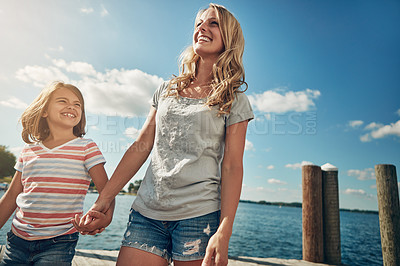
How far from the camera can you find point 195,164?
170cm

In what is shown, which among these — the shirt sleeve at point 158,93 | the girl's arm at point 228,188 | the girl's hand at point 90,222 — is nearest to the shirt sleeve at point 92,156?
the girl's hand at point 90,222

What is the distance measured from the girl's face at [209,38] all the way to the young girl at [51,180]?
1182 millimetres

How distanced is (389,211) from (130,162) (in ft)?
18.3

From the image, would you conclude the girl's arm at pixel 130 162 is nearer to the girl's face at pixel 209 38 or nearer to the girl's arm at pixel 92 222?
the girl's arm at pixel 92 222

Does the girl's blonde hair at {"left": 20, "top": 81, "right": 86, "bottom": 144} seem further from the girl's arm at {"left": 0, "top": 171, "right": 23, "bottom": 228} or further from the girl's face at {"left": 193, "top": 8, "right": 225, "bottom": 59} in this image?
the girl's face at {"left": 193, "top": 8, "right": 225, "bottom": 59}

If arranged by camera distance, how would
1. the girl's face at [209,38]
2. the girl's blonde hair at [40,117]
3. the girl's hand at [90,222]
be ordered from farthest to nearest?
the girl's blonde hair at [40,117], the girl's face at [209,38], the girl's hand at [90,222]

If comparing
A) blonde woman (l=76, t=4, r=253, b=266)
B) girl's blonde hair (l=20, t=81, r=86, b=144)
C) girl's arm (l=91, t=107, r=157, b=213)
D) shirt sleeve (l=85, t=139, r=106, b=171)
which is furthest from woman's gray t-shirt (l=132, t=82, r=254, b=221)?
girl's blonde hair (l=20, t=81, r=86, b=144)

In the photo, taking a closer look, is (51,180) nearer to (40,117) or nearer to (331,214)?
(40,117)

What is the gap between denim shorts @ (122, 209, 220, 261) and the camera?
Result: 158cm

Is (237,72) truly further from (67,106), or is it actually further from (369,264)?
(369,264)

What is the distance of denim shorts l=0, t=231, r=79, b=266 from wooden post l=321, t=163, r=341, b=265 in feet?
17.5

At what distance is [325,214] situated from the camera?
5863 millimetres

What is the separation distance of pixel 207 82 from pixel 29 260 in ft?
5.94

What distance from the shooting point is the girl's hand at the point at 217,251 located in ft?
4.81
